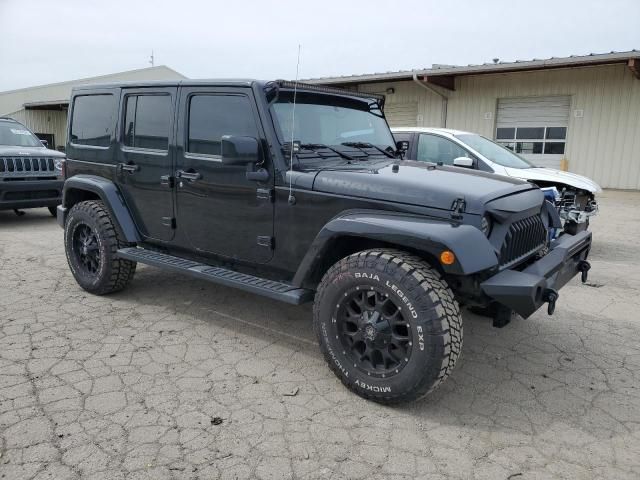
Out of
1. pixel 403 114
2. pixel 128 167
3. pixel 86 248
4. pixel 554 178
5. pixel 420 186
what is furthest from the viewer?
pixel 403 114

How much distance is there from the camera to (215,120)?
396 centimetres

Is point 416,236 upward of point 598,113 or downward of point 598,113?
downward

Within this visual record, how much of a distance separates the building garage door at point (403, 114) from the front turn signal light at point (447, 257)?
1522 centimetres

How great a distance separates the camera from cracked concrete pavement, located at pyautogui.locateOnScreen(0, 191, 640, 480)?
2547 mm

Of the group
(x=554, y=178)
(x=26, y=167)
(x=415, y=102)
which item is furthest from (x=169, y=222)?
(x=415, y=102)

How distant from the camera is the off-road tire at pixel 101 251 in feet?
15.3

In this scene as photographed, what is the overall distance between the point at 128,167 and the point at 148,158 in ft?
0.96

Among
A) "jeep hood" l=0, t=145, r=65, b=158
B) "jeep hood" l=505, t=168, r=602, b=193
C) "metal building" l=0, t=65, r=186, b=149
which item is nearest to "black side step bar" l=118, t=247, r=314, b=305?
"jeep hood" l=505, t=168, r=602, b=193

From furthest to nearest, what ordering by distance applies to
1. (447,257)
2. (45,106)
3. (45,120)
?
(45,120) → (45,106) → (447,257)

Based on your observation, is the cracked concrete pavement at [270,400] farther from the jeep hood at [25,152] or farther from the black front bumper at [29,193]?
the jeep hood at [25,152]

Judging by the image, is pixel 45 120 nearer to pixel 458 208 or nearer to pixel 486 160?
pixel 486 160

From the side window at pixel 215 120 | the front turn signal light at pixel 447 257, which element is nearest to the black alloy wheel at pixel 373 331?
the front turn signal light at pixel 447 257

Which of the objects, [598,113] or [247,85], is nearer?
[247,85]

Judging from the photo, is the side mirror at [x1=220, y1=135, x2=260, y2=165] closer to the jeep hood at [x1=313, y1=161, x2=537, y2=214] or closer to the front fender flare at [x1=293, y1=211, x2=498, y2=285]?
the jeep hood at [x1=313, y1=161, x2=537, y2=214]
